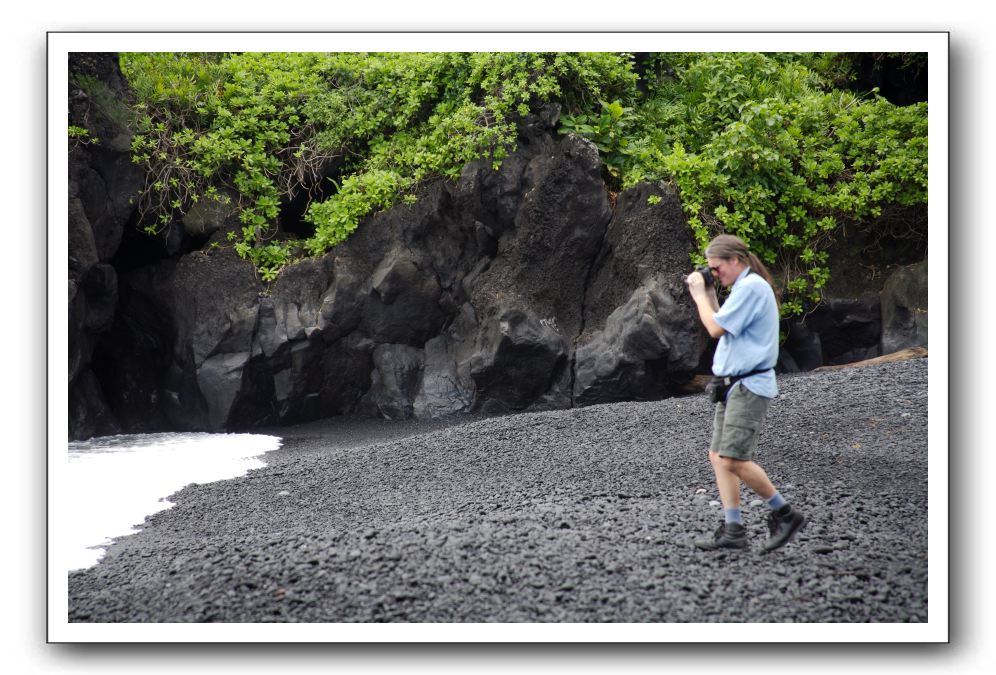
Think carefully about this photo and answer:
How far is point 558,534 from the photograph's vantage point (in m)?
3.29

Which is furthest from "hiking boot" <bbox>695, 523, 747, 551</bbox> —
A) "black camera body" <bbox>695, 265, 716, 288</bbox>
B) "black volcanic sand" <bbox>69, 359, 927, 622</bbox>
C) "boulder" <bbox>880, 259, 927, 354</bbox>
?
"boulder" <bbox>880, 259, 927, 354</bbox>

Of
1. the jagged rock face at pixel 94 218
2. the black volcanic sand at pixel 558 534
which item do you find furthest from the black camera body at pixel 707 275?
the jagged rock face at pixel 94 218

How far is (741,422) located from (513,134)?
4.59m

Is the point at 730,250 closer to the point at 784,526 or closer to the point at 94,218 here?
the point at 784,526

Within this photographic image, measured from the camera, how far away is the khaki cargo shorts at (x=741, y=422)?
2875 mm

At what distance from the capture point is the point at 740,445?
2.88 m

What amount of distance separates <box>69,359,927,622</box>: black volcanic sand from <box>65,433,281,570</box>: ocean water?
182 millimetres

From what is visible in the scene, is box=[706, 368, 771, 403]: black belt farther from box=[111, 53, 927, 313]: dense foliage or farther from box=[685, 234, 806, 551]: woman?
box=[111, 53, 927, 313]: dense foliage

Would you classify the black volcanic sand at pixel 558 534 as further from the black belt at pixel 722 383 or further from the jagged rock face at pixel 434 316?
the jagged rock face at pixel 434 316

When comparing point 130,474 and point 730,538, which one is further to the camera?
point 130,474

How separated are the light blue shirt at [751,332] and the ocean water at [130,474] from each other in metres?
3.03

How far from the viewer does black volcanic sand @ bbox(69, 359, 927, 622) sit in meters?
2.88

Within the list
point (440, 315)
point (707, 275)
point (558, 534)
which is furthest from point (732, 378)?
point (440, 315)

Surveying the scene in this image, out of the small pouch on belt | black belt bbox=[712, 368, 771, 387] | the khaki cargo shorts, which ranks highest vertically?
black belt bbox=[712, 368, 771, 387]
